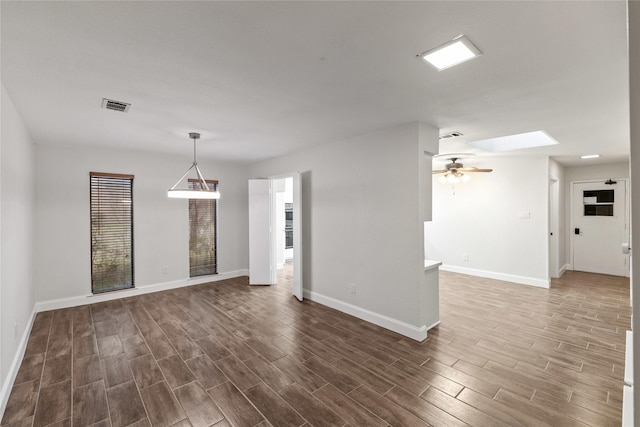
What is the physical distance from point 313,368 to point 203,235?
165 inches

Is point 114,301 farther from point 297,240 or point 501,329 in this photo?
point 501,329

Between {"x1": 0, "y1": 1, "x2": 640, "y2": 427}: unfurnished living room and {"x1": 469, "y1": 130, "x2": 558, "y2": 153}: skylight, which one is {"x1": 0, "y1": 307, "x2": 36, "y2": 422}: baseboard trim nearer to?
{"x1": 0, "y1": 1, "x2": 640, "y2": 427}: unfurnished living room

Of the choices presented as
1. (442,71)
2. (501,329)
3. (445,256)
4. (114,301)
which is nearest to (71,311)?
(114,301)

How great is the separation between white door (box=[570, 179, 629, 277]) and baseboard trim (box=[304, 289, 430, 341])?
5.55 metres

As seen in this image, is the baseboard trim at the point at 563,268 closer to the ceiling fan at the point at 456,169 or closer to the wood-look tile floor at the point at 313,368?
the wood-look tile floor at the point at 313,368

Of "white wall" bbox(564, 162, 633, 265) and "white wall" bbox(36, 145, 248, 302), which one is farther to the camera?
"white wall" bbox(564, 162, 633, 265)

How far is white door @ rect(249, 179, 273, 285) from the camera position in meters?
5.86

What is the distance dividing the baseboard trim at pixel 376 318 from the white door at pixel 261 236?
1.36 meters

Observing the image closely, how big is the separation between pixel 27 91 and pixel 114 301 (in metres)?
3.56

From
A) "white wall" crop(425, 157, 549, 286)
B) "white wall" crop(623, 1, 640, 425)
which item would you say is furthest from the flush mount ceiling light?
"white wall" crop(425, 157, 549, 286)

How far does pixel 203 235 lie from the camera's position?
611cm

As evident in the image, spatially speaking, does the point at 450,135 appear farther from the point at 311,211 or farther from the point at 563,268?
the point at 563,268

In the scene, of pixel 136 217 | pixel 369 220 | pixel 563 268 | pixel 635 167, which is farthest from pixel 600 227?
pixel 136 217

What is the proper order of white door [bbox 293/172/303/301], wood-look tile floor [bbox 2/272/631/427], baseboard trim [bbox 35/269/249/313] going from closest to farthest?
wood-look tile floor [bbox 2/272/631/427], baseboard trim [bbox 35/269/249/313], white door [bbox 293/172/303/301]
